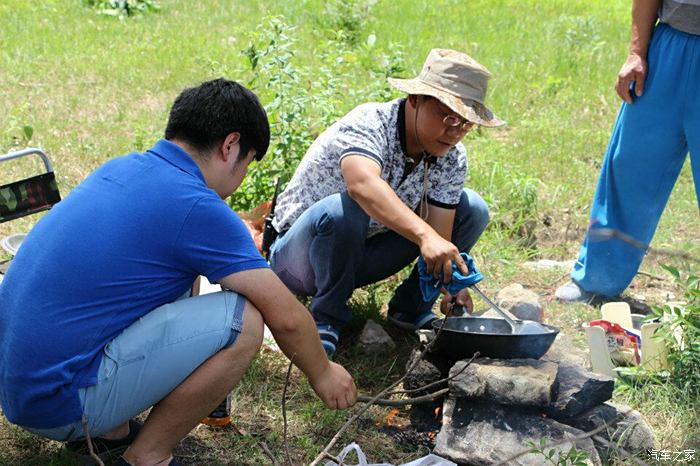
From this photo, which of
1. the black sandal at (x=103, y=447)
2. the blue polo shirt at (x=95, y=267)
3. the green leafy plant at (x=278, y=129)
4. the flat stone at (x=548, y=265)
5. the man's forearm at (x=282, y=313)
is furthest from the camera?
the flat stone at (x=548, y=265)

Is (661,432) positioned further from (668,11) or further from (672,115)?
(668,11)

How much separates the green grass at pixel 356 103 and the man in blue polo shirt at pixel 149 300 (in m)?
0.48

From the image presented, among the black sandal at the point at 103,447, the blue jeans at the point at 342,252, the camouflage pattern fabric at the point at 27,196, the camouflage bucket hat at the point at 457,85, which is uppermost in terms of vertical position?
the camouflage bucket hat at the point at 457,85

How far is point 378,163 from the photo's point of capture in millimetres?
3539

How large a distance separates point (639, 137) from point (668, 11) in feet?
1.95

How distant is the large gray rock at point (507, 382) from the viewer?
3092mm

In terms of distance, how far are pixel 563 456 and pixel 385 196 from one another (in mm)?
1153

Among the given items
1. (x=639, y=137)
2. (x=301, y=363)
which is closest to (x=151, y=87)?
(x=639, y=137)

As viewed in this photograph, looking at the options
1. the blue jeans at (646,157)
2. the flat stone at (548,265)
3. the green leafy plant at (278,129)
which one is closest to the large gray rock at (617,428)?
the blue jeans at (646,157)

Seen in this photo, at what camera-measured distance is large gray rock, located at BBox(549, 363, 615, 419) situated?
314 centimetres

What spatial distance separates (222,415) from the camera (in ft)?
10.8

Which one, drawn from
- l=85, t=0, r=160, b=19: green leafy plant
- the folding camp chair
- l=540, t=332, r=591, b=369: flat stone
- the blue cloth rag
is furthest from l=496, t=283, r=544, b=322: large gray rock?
l=85, t=0, r=160, b=19: green leafy plant

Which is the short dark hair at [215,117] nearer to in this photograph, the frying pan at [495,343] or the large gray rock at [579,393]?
the frying pan at [495,343]

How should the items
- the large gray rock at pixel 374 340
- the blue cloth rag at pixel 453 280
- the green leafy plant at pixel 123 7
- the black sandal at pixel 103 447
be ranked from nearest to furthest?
the black sandal at pixel 103 447 < the blue cloth rag at pixel 453 280 < the large gray rock at pixel 374 340 < the green leafy plant at pixel 123 7
